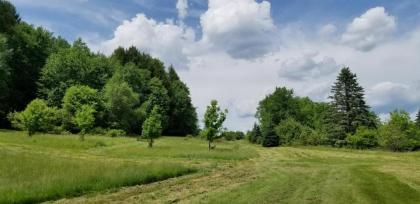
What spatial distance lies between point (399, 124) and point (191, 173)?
45266 mm

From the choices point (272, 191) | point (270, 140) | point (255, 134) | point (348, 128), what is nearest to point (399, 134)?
point (348, 128)

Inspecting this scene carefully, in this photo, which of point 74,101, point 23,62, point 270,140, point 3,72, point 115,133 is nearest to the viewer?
point 3,72

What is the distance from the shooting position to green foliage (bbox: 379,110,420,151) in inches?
2456

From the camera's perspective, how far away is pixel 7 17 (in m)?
88.2

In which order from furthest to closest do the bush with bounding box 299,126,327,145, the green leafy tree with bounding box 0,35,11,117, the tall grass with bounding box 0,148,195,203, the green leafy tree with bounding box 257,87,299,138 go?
the green leafy tree with bounding box 257,87,299,138 → the bush with bounding box 299,126,327,145 → the green leafy tree with bounding box 0,35,11,117 → the tall grass with bounding box 0,148,195,203

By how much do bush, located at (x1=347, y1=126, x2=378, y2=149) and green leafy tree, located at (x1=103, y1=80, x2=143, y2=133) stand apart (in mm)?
39898

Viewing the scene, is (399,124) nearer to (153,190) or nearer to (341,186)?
(341,186)

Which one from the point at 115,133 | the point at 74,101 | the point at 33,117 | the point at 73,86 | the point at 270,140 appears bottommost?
the point at 115,133

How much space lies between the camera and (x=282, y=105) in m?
118

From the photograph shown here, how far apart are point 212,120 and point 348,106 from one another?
3574 centimetres

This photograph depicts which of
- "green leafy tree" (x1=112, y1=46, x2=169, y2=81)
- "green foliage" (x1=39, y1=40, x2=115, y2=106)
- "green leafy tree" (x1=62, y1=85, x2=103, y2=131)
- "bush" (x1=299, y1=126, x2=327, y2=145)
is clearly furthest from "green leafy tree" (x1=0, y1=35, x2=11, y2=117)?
"bush" (x1=299, y1=126, x2=327, y2=145)

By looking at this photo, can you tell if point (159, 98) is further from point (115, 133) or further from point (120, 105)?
point (115, 133)

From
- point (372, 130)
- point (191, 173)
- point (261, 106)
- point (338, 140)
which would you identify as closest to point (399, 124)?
point (372, 130)

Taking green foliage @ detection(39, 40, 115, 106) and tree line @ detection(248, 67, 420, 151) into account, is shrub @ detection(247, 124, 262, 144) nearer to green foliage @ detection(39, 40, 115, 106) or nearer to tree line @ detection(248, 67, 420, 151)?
tree line @ detection(248, 67, 420, 151)
